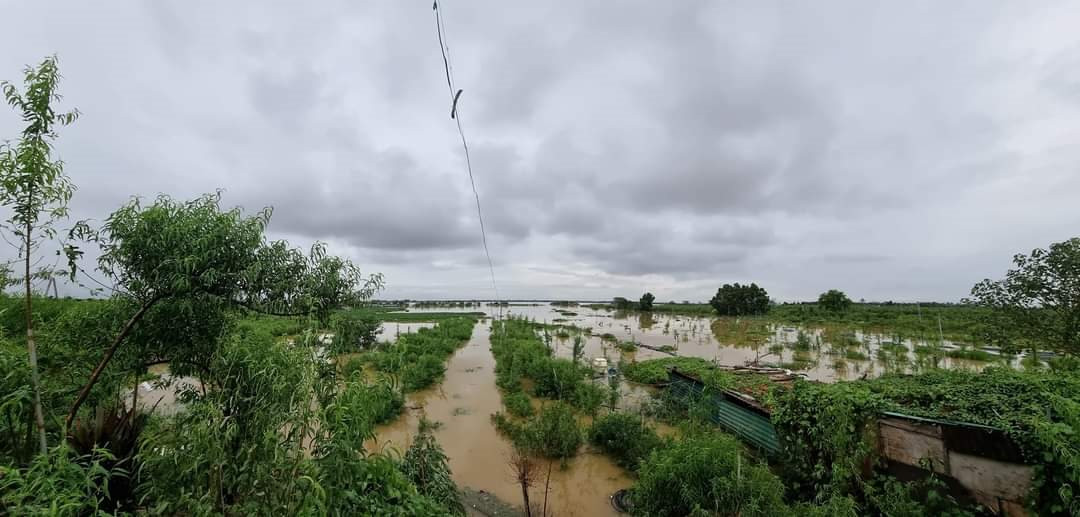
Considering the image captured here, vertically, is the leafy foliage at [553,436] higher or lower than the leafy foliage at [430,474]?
lower

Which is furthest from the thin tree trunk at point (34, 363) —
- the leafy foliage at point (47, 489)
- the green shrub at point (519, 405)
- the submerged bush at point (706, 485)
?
the green shrub at point (519, 405)

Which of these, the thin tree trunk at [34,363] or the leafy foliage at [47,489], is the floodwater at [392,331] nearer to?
the thin tree trunk at [34,363]

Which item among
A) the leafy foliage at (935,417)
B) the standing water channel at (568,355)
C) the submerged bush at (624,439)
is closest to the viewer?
the leafy foliage at (935,417)

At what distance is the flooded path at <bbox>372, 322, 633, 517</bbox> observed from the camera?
6.05 metres

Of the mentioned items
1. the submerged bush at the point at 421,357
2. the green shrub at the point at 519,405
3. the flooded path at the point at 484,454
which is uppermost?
the submerged bush at the point at 421,357

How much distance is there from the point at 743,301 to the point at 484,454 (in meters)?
34.8

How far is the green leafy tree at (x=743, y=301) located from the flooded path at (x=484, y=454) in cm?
3064

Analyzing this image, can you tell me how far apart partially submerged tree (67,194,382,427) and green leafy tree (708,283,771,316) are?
3838 centimetres

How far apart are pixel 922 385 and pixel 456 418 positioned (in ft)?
29.9

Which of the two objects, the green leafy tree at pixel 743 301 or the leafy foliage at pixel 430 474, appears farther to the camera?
the green leafy tree at pixel 743 301

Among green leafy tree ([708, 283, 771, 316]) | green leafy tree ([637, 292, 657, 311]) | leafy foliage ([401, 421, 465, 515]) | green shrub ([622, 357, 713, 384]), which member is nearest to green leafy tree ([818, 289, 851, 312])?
green leafy tree ([708, 283, 771, 316])

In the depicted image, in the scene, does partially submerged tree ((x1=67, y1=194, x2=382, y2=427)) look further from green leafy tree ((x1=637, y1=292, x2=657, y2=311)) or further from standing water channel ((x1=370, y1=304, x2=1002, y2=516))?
green leafy tree ((x1=637, y1=292, x2=657, y2=311))

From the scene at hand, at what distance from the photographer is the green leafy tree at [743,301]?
35469 millimetres

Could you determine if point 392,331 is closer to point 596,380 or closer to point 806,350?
point 596,380
